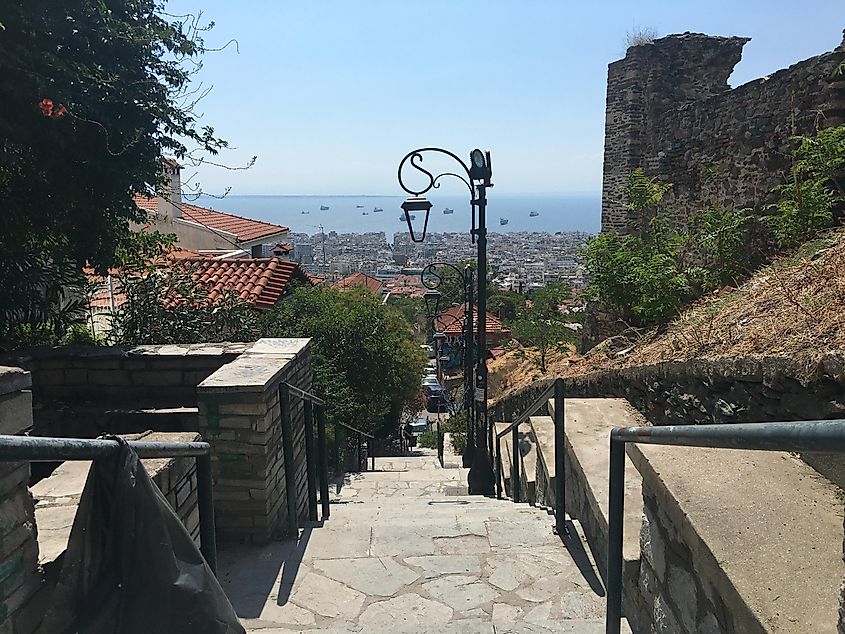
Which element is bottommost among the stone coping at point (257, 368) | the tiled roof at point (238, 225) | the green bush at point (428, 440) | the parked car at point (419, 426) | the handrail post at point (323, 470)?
the parked car at point (419, 426)

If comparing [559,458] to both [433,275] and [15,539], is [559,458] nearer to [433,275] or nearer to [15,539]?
[15,539]

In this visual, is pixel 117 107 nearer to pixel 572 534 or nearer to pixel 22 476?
pixel 22 476

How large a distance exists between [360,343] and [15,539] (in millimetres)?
13487

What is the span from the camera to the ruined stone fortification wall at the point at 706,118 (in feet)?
27.3

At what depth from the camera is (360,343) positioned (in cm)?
1540

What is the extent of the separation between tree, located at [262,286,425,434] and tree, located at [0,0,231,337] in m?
6.27

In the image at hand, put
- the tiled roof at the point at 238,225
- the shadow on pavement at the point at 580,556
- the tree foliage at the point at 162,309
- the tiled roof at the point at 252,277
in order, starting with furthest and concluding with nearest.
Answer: the tiled roof at the point at 238,225 → the tiled roof at the point at 252,277 → the tree foliage at the point at 162,309 → the shadow on pavement at the point at 580,556

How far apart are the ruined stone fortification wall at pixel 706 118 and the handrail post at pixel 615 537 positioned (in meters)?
7.09

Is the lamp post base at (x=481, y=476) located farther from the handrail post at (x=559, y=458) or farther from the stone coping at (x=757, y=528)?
the stone coping at (x=757, y=528)

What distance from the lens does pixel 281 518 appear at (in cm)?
444

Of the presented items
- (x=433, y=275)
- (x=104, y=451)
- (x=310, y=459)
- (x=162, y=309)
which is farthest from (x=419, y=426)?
(x=104, y=451)

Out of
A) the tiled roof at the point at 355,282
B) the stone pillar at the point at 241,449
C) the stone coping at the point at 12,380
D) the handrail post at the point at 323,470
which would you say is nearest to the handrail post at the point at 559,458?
the stone pillar at the point at 241,449

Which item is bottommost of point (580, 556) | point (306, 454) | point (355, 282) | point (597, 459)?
point (355, 282)

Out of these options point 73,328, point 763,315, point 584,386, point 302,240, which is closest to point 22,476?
point 763,315
